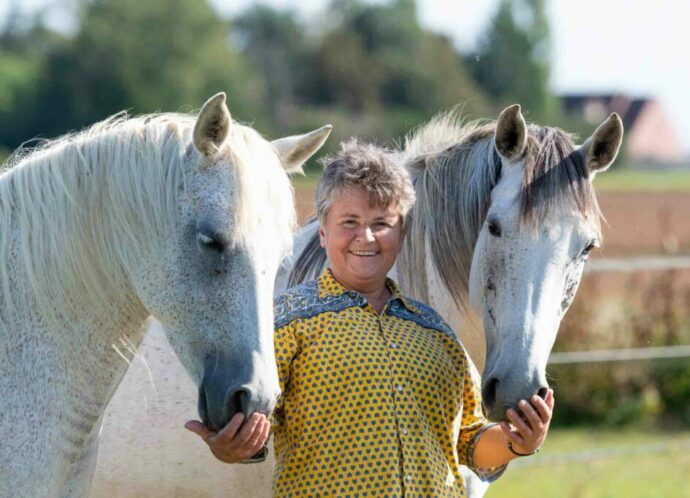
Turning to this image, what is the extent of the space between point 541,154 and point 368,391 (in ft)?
3.33

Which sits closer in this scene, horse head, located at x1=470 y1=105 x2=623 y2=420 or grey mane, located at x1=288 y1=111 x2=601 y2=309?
horse head, located at x1=470 y1=105 x2=623 y2=420

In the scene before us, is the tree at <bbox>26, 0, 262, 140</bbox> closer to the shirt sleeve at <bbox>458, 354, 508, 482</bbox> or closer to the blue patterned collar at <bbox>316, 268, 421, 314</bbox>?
the blue patterned collar at <bbox>316, 268, 421, 314</bbox>

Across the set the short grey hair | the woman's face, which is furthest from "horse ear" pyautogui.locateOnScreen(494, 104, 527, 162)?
the woman's face

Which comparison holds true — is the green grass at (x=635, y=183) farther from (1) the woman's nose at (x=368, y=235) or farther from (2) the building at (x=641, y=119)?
(1) the woman's nose at (x=368, y=235)

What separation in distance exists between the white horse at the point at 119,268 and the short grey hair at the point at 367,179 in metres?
0.12

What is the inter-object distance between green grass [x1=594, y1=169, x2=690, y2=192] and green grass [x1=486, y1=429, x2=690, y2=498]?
26.1 meters

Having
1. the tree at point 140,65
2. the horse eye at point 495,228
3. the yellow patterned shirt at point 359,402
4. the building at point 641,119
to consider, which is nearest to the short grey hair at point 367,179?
the yellow patterned shirt at point 359,402

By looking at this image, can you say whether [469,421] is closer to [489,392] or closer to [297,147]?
[489,392]

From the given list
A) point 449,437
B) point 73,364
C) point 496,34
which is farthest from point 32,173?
point 496,34

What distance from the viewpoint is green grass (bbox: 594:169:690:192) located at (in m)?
37.7

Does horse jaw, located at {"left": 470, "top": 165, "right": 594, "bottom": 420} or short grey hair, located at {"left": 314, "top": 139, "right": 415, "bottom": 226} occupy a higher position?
short grey hair, located at {"left": 314, "top": 139, "right": 415, "bottom": 226}

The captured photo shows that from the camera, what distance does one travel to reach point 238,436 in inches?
98.0

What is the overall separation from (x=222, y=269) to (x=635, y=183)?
42523 mm

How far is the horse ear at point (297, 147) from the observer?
3017mm
